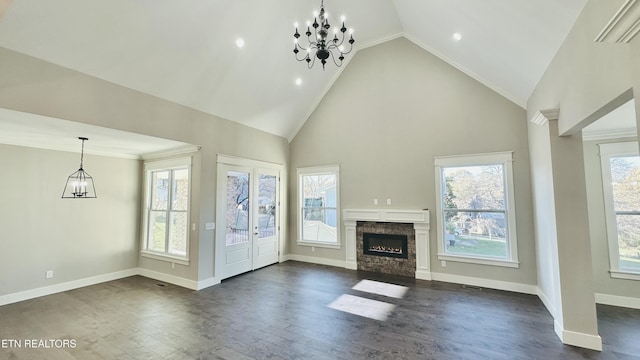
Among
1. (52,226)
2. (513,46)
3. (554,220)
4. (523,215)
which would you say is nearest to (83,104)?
(52,226)

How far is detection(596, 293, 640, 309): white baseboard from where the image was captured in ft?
12.9

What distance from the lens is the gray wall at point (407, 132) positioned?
15.9 ft

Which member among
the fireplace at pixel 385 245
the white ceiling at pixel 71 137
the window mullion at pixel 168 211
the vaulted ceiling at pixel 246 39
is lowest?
the fireplace at pixel 385 245

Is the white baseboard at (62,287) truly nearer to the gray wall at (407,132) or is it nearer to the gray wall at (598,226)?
the gray wall at (407,132)

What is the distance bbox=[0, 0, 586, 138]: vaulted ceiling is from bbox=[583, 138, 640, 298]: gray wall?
1.36 meters

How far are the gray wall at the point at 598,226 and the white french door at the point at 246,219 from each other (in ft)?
19.9

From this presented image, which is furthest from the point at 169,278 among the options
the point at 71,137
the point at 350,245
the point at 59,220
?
the point at 350,245

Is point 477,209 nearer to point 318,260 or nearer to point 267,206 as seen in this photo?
point 318,260

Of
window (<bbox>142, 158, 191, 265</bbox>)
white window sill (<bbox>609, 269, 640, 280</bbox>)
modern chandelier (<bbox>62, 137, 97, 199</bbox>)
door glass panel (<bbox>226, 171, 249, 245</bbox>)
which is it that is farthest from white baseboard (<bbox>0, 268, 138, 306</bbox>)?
white window sill (<bbox>609, 269, 640, 280</bbox>)

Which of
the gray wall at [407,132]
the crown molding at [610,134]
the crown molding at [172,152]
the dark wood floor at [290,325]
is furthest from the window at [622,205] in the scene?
the crown molding at [172,152]

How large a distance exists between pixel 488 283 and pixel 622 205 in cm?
231

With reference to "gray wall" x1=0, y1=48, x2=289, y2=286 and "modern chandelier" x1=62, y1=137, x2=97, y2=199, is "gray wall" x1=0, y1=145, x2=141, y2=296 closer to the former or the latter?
"modern chandelier" x1=62, y1=137, x2=97, y2=199

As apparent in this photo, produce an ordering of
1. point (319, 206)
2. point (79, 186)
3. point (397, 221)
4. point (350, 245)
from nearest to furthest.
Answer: point (79, 186) < point (397, 221) < point (350, 245) < point (319, 206)

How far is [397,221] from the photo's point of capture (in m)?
5.72
